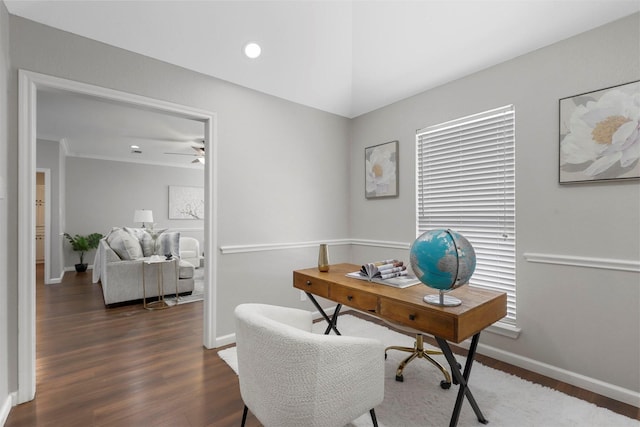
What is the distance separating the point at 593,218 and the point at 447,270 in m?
1.36

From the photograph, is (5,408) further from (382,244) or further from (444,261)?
(382,244)

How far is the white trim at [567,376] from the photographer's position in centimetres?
193

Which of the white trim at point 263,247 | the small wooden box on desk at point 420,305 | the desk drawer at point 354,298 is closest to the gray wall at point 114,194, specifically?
the white trim at point 263,247

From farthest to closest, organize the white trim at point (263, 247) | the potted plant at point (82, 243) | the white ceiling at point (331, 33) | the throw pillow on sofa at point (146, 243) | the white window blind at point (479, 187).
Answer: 1. the potted plant at point (82, 243)
2. the throw pillow on sofa at point (146, 243)
3. the white trim at point (263, 247)
4. the white window blind at point (479, 187)
5. the white ceiling at point (331, 33)

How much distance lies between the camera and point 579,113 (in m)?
2.09

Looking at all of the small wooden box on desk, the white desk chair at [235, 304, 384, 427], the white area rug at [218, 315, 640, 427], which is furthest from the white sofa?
the white desk chair at [235, 304, 384, 427]

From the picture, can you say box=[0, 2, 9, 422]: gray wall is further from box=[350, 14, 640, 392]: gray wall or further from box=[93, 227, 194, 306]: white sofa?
box=[350, 14, 640, 392]: gray wall

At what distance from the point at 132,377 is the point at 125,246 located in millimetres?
2585

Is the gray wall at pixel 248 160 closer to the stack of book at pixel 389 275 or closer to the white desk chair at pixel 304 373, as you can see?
the stack of book at pixel 389 275

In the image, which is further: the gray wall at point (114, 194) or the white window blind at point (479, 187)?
the gray wall at point (114, 194)

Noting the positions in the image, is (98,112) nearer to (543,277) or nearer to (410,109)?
(410,109)

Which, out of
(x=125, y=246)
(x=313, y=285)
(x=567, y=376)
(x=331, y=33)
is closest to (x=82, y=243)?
(x=125, y=246)

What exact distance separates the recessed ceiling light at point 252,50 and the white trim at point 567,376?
3.20 metres

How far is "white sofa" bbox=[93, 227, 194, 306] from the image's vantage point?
4016 mm
